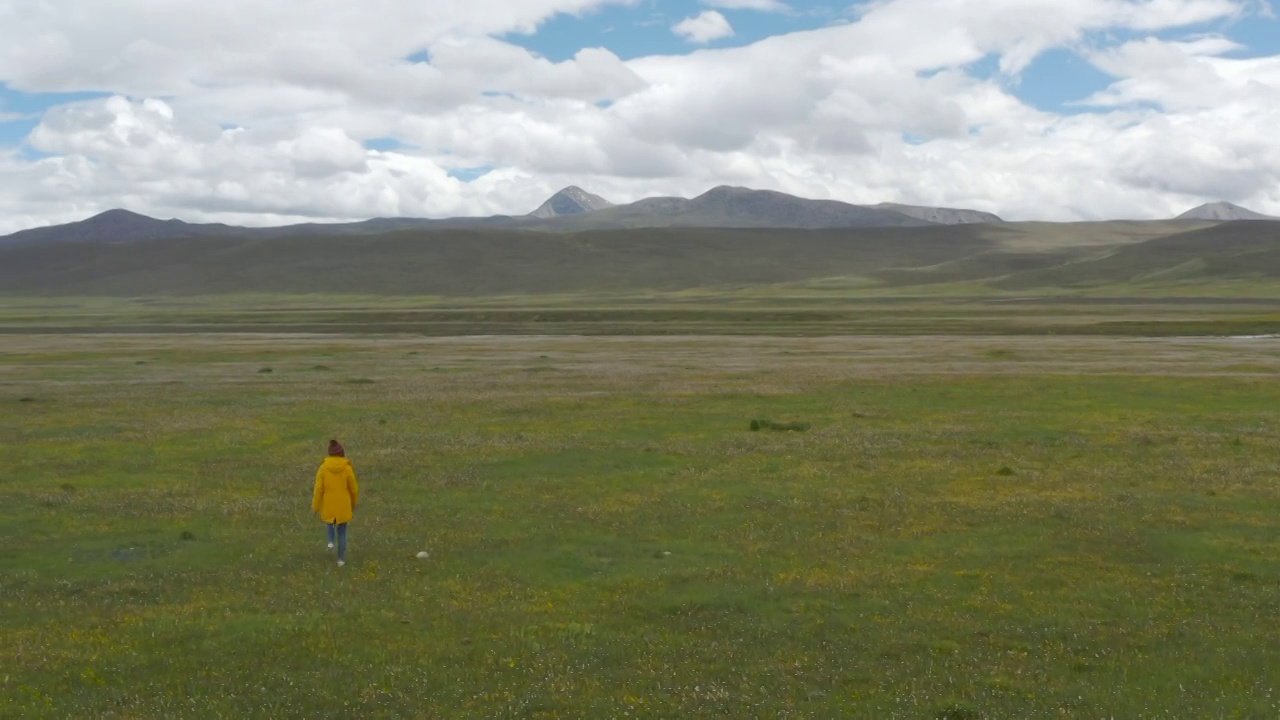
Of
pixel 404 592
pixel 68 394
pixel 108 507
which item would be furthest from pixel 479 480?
pixel 68 394

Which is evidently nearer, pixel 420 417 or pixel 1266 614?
pixel 1266 614

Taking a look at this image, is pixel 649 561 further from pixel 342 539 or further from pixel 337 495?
pixel 337 495

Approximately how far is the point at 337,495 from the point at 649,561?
557cm

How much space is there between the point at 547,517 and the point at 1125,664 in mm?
12622

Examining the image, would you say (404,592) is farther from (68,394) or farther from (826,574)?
(68,394)

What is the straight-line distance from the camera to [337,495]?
20609 mm

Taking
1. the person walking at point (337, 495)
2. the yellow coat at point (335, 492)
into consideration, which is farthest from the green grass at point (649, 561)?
the yellow coat at point (335, 492)

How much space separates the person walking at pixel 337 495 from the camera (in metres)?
20.5

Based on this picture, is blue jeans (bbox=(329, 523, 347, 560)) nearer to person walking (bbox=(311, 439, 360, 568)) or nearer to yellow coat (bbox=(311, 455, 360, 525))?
person walking (bbox=(311, 439, 360, 568))

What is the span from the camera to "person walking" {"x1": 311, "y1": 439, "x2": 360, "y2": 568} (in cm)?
2053

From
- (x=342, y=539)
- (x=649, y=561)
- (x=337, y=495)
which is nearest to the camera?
(x=342, y=539)

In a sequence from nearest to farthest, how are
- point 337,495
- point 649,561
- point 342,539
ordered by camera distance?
1. point 342,539
2. point 337,495
3. point 649,561

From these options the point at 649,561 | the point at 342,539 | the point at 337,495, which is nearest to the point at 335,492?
the point at 337,495

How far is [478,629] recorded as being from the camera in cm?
1667
